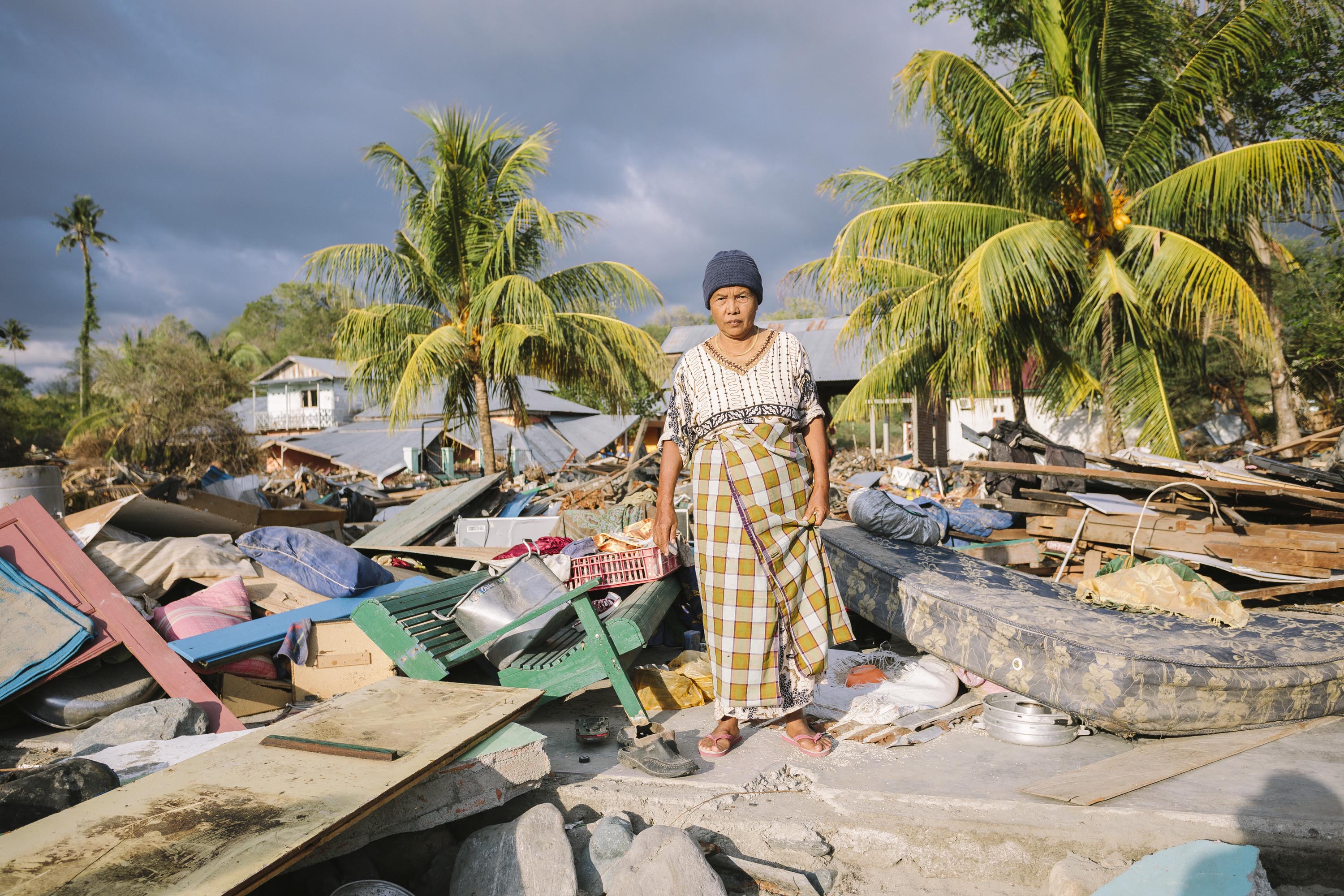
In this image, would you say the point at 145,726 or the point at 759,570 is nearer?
the point at 759,570

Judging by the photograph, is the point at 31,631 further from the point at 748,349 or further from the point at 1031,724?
the point at 1031,724

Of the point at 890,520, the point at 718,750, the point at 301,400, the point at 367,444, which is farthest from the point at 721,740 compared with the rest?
the point at 301,400

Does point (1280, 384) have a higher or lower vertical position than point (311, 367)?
lower

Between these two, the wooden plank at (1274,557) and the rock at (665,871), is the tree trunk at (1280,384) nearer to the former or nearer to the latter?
the wooden plank at (1274,557)

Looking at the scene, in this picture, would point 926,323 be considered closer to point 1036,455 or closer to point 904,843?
point 1036,455

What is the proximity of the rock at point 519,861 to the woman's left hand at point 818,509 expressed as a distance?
4.61 ft

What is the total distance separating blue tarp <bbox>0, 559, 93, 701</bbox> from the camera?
3.47m

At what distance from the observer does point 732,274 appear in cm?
293

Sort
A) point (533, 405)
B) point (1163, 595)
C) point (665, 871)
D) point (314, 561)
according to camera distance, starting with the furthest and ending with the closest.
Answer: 1. point (533, 405)
2. point (314, 561)
3. point (1163, 595)
4. point (665, 871)

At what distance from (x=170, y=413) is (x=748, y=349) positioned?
2430 centimetres

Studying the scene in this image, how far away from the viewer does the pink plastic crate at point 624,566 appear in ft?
13.3

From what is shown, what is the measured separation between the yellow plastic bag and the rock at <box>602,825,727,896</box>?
1.23 m

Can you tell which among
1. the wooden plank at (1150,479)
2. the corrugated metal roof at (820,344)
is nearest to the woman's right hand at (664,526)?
the wooden plank at (1150,479)

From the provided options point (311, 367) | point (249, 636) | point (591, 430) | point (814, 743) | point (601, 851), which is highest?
point (311, 367)
